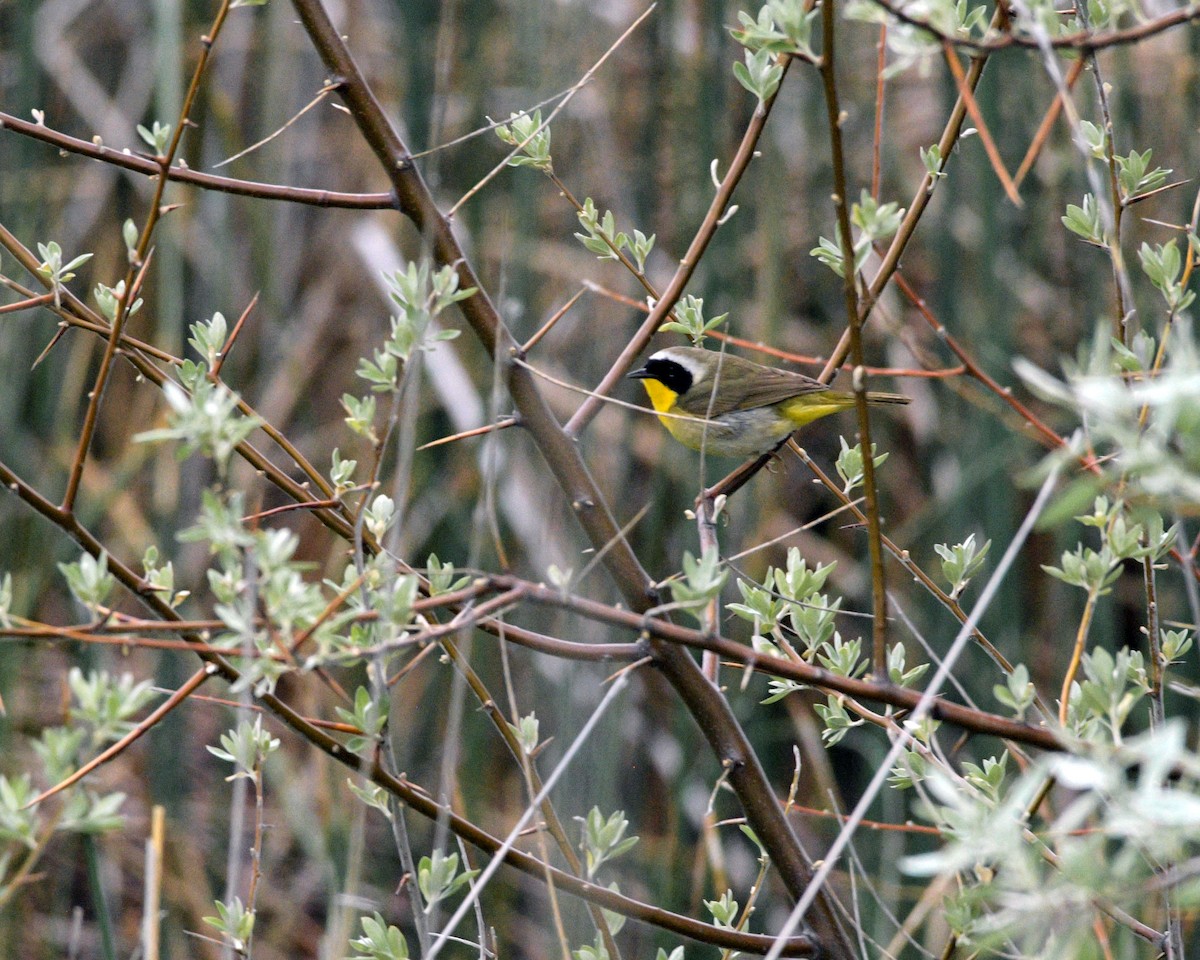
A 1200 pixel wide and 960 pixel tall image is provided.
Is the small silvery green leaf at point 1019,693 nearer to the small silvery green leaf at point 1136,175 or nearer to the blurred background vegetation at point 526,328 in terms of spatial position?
the small silvery green leaf at point 1136,175

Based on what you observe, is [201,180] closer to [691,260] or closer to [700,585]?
[691,260]

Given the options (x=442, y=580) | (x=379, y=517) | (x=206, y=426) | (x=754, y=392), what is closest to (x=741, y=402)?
(x=754, y=392)

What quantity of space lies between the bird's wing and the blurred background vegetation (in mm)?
201

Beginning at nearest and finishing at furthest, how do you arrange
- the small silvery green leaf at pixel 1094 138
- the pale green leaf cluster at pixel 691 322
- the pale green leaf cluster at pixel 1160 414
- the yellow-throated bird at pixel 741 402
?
the pale green leaf cluster at pixel 1160 414 → the small silvery green leaf at pixel 1094 138 → the pale green leaf cluster at pixel 691 322 → the yellow-throated bird at pixel 741 402

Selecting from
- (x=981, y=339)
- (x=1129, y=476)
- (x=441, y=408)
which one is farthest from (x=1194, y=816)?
(x=441, y=408)

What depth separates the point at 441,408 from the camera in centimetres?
339

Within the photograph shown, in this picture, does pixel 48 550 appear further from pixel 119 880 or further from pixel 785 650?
pixel 785 650

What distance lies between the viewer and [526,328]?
313cm

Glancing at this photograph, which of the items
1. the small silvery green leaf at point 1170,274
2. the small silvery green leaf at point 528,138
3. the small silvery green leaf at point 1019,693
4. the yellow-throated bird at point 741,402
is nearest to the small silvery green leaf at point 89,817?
the small silvery green leaf at point 1019,693

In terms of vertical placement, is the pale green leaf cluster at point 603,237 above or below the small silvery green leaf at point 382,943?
above

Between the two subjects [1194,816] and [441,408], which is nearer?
[1194,816]

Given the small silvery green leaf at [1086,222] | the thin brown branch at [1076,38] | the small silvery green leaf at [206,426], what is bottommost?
the small silvery green leaf at [206,426]

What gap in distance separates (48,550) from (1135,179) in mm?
2539

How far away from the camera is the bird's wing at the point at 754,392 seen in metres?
2.54
